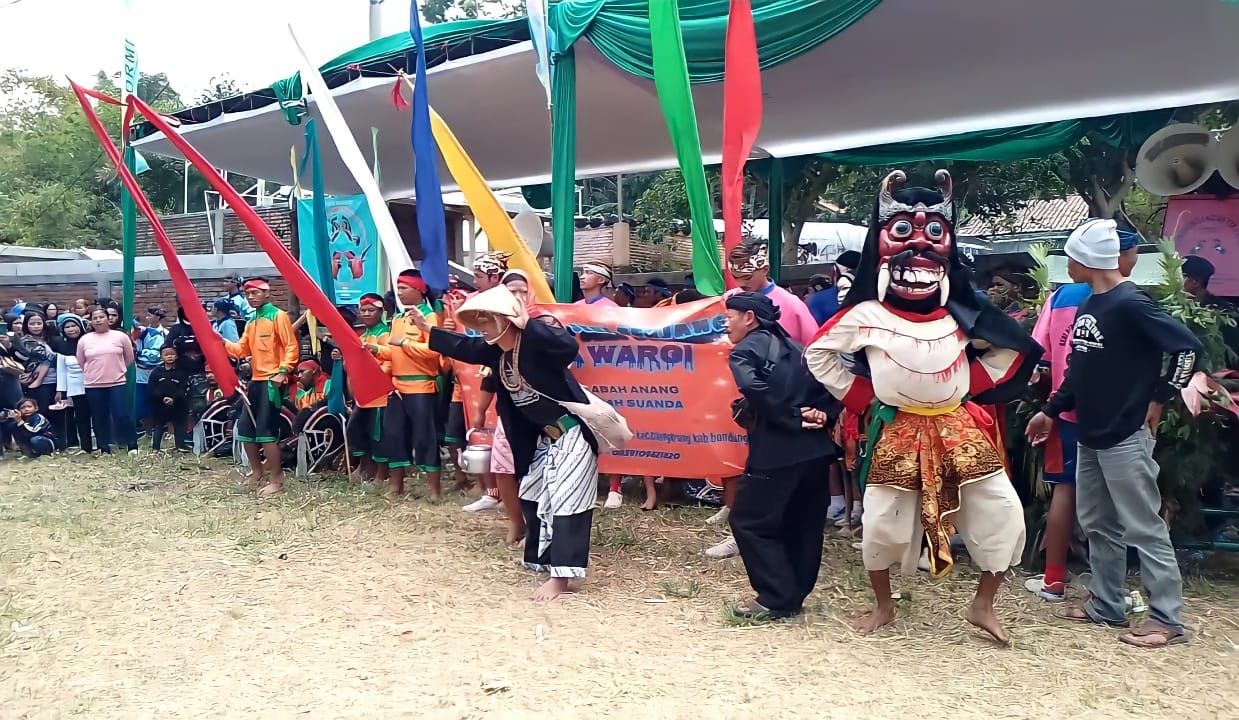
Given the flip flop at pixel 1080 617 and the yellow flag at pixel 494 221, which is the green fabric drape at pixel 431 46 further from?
the flip flop at pixel 1080 617

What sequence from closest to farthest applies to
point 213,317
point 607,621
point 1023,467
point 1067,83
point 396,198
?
point 607,621 → point 1023,467 → point 1067,83 → point 213,317 → point 396,198

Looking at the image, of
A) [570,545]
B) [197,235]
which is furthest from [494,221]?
[197,235]

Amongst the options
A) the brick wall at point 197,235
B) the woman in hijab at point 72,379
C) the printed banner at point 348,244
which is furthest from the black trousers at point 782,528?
the brick wall at point 197,235

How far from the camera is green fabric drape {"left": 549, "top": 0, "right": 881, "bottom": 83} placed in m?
→ 5.14

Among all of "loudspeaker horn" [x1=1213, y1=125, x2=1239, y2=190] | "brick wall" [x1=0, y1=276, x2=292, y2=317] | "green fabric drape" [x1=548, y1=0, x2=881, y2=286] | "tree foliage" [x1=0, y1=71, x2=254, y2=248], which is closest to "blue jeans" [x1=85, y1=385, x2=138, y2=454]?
"brick wall" [x1=0, y1=276, x2=292, y2=317]

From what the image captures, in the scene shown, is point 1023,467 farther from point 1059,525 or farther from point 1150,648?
point 1150,648

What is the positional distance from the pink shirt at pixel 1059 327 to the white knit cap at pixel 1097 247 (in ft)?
1.47

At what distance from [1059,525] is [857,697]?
1596 millimetres

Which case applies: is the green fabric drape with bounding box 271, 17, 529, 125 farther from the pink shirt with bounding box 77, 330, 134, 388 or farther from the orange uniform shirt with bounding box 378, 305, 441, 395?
the pink shirt with bounding box 77, 330, 134, 388

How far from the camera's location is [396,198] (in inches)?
476

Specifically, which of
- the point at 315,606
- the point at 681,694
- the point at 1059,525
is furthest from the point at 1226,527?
the point at 315,606

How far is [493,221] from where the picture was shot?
18.7 ft

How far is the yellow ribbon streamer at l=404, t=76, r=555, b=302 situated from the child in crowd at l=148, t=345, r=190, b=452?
4.25m

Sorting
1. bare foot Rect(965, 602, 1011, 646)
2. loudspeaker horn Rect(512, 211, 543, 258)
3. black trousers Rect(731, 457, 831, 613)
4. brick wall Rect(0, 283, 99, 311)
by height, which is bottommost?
bare foot Rect(965, 602, 1011, 646)
